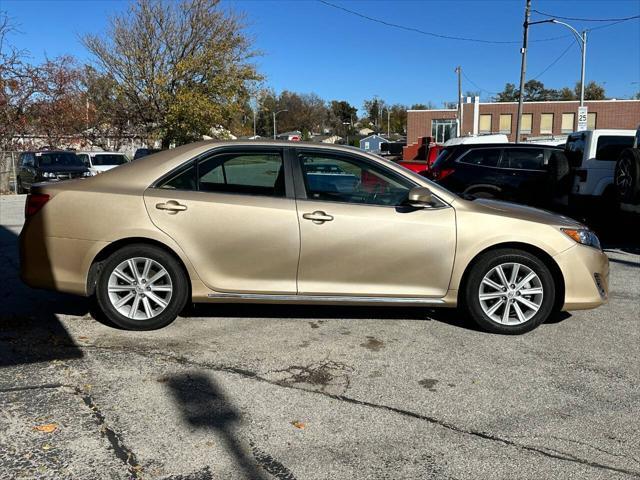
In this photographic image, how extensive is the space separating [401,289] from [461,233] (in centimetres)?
69

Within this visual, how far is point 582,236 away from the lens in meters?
5.05

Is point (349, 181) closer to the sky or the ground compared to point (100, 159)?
closer to the ground

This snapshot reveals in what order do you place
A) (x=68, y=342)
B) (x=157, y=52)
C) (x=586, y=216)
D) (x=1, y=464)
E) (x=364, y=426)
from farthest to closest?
(x=157, y=52), (x=586, y=216), (x=68, y=342), (x=364, y=426), (x=1, y=464)

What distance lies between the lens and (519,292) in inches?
195

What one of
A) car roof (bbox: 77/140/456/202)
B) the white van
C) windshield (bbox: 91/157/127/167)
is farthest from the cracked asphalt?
windshield (bbox: 91/157/127/167)

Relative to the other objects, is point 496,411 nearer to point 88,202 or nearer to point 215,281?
point 215,281

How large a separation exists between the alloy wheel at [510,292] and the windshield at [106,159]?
20253 millimetres

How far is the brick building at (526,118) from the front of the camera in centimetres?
5944

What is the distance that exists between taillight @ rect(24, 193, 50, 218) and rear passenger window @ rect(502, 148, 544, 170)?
8.41 meters

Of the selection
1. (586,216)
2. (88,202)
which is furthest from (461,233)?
(586,216)

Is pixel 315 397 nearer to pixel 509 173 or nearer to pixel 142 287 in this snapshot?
pixel 142 287

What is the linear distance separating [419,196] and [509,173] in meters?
6.67

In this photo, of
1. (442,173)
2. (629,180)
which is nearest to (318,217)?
(629,180)

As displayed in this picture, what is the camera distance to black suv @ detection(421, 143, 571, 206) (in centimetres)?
1066
